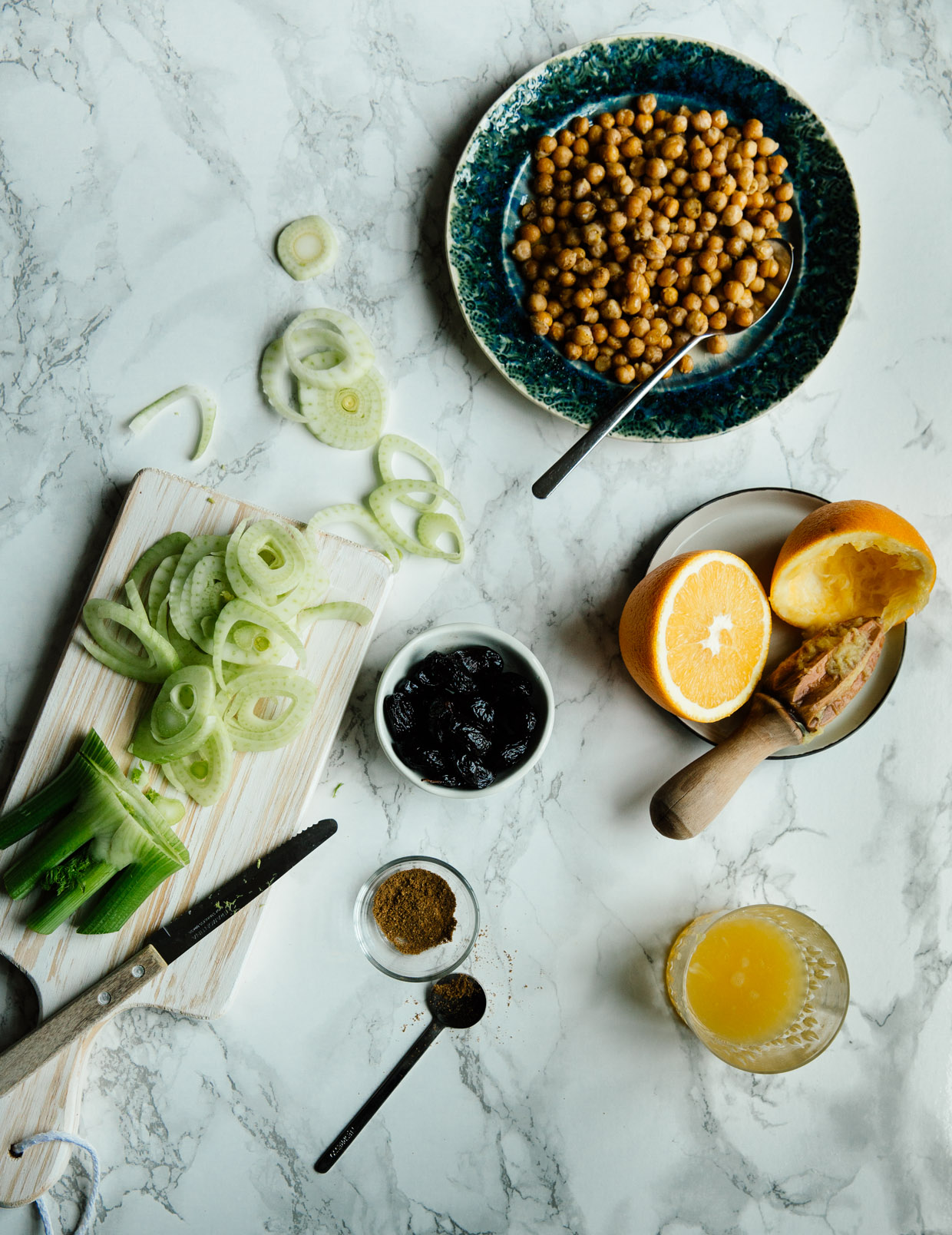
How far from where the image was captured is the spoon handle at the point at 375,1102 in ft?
5.71

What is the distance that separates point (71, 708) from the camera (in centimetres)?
170

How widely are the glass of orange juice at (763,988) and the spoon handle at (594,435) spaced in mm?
934

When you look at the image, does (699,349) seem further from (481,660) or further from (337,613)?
(337,613)

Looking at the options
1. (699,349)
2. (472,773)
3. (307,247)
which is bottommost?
(472,773)

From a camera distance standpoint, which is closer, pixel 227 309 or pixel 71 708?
pixel 71 708

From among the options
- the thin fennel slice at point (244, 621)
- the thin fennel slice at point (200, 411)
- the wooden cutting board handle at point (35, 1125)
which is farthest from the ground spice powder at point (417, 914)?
the thin fennel slice at point (200, 411)

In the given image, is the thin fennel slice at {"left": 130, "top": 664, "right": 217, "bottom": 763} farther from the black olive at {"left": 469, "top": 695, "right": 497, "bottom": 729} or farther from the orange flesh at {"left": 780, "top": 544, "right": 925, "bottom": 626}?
the orange flesh at {"left": 780, "top": 544, "right": 925, "bottom": 626}

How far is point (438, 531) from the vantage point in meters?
1.82

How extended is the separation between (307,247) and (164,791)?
46.4 inches

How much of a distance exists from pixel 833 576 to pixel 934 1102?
46.7 inches

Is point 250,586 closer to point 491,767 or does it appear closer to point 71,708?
point 71,708

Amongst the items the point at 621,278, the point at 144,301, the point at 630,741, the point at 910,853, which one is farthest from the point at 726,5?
the point at 910,853

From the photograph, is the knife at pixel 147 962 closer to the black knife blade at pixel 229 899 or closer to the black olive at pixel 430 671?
the black knife blade at pixel 229 899

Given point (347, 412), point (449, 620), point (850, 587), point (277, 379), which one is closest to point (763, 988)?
point (850, 587)
